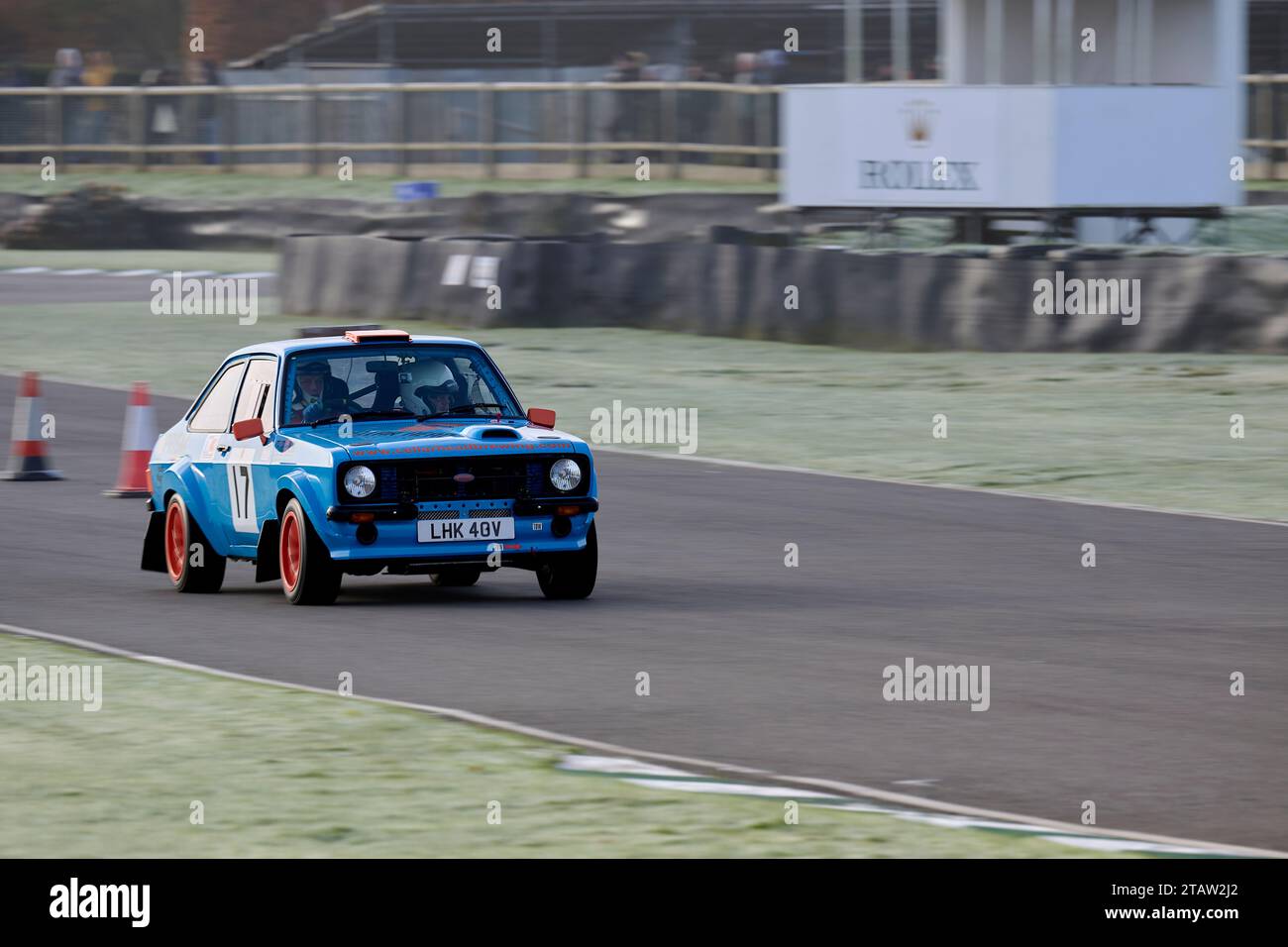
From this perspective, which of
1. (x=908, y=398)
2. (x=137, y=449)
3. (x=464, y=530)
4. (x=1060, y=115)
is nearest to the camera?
(x=464, y=530)

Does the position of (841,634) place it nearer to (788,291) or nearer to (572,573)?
(572,573)

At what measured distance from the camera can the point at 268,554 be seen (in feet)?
38.4

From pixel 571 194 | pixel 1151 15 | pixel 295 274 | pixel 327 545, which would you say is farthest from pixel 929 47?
pixel 327 545

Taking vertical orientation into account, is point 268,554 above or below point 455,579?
above

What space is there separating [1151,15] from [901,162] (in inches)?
144

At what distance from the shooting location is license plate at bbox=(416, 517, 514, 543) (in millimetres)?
11109

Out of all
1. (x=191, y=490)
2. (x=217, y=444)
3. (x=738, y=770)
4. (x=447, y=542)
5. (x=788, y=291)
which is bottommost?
(x=738, y=770)

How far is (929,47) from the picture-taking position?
5359 centimetres

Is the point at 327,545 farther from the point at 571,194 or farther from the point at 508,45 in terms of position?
the point at 508,45

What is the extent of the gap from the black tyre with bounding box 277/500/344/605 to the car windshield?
623mm

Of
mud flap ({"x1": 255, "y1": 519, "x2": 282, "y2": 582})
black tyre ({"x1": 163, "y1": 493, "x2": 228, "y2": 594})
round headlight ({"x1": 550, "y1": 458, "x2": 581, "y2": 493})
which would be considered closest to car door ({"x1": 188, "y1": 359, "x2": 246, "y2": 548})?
black tyre ({"x1": 163, "y1": 493, "x2": 228, "y2": 594})

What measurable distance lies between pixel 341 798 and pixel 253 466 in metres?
4.69

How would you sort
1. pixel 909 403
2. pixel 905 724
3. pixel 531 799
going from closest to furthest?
pixel 531 799 < pixel 905 724 < pixel 909 403

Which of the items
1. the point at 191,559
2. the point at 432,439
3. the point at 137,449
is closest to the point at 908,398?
the point at 137,449
